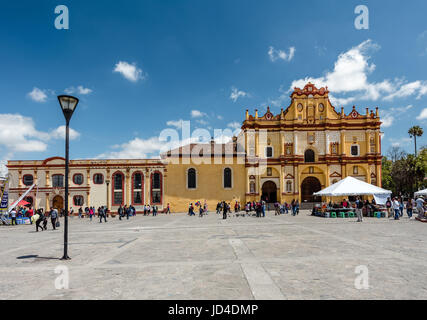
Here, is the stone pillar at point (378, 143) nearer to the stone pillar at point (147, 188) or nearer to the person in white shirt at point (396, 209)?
the person in white shirt at point (396, 209)

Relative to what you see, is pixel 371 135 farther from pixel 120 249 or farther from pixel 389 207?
pixel 120 249

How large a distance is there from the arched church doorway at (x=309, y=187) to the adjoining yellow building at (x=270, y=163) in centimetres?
14

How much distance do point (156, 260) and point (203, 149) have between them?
33256 mm

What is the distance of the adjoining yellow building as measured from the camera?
37906 mm

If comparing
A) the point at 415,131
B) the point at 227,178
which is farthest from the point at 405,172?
the point at 227,178

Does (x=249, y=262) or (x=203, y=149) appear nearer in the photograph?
(x=249, y=262)

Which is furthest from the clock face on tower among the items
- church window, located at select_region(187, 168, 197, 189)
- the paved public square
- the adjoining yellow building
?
the paved public square

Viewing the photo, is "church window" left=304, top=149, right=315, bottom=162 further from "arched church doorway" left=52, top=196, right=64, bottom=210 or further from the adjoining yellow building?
"arched church doorway" left=52, top=196, right=64, bottom=210

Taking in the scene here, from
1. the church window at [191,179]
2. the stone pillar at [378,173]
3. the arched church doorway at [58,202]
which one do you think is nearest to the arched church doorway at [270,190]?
the church window at [191,179]

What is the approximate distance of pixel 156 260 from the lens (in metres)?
7.88

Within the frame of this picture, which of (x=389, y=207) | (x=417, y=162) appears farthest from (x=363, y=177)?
(x=389, y=207)

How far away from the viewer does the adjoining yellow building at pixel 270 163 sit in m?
37.9

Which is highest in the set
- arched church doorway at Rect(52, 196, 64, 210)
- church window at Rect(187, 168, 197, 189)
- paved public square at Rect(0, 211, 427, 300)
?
church window at Rect(187, 168, 197, 189)

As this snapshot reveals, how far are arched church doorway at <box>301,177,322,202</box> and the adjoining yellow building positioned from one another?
0.46 feet
